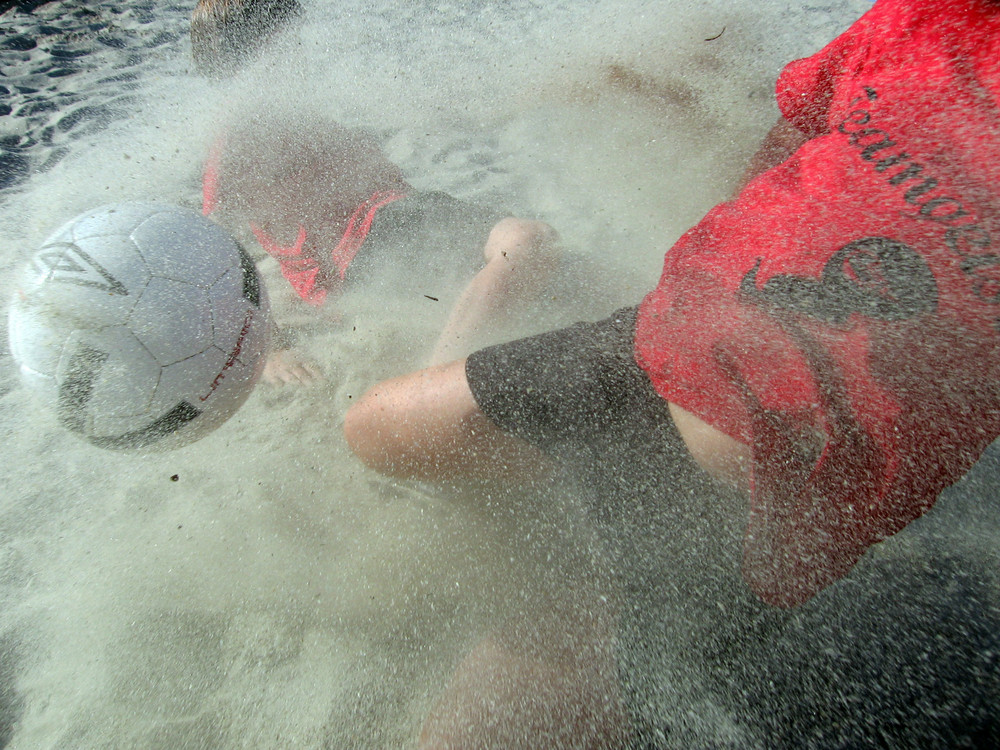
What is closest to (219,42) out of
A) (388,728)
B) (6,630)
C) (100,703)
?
(6,630)

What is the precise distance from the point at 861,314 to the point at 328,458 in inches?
58.7

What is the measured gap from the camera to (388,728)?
130 cm

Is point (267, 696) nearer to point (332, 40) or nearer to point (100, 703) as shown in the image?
point (100, 703)

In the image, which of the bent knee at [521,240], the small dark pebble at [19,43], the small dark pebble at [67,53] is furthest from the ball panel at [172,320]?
the small dark pebble at [19,43]

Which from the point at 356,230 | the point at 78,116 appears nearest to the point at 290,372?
the point at 356,230

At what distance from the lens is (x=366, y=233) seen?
6.89 ft

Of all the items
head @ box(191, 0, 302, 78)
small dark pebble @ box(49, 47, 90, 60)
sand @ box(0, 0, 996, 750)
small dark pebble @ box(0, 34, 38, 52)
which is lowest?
sand @ box(0, 0, 996, 750)

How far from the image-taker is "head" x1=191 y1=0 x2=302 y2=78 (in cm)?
246

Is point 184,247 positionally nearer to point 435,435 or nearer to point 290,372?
point 290,372

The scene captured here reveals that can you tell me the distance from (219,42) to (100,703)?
110 inches

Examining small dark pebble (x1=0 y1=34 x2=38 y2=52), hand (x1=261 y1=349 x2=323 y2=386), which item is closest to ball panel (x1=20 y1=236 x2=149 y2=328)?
hand (x1=261 y1=349 x2=323 y2=386)

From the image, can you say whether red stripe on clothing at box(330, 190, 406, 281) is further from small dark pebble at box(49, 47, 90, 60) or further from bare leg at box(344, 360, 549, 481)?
small dark pebble at box(49, 47, 90, 60)

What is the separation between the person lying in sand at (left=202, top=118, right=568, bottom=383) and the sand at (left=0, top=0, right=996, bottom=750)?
0.13 metres

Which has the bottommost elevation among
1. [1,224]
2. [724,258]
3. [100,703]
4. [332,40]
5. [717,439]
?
[100,703]
